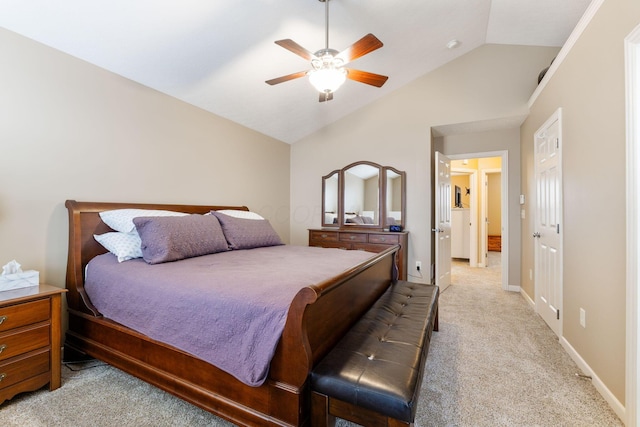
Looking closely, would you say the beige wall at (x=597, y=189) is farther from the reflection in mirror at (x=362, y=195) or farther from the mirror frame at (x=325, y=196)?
the mirror frame at (x=325, y=196)

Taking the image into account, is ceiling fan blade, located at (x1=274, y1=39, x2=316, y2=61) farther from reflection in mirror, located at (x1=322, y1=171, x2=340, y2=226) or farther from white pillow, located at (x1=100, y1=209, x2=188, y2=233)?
reflection in mirror, located at (x1=322, y1=171, x2=340, y2=226)

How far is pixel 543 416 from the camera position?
157 centimetres

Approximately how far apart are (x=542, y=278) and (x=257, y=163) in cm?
381

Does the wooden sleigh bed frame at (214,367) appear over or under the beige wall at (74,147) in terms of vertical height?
under

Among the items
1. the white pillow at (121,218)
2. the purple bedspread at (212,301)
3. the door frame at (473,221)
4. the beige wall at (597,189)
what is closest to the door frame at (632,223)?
the beige wall at (597,189)

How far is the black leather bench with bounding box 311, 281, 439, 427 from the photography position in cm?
108

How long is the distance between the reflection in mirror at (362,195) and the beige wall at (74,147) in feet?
6.70

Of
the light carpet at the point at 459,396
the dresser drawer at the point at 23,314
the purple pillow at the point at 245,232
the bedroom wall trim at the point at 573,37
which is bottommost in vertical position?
the light carpet at the point at 459,396

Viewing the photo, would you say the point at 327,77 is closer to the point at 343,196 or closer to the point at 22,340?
the point at 343,196

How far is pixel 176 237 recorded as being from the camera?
2.24 m

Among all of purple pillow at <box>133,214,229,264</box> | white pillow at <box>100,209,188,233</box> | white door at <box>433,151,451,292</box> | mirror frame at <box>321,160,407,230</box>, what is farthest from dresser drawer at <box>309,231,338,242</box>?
white pillow at <box>100,209,188,233</box>

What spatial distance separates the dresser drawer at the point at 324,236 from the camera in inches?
166

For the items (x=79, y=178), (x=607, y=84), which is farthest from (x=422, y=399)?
(x=79, y=178)

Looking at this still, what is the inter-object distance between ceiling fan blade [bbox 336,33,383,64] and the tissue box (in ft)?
8.54
